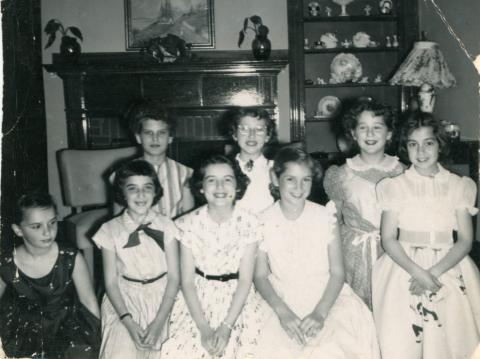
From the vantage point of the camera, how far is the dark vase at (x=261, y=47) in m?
4.53

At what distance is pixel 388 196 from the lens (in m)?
1.92

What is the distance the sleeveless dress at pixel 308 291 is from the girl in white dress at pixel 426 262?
15 cm

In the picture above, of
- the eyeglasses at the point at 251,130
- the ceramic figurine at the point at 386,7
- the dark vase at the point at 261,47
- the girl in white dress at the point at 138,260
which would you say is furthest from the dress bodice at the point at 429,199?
the ceramic figurine at the point at 386,7

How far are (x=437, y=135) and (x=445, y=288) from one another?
0.63 metres

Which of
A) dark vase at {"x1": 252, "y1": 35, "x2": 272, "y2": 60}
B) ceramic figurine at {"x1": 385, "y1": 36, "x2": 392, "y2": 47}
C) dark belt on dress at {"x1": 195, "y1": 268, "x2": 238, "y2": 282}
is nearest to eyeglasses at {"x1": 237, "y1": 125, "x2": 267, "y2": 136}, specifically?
dark belt on dress at {"x1": 195, "y1": 268, "x2": 238, "y2": 282}

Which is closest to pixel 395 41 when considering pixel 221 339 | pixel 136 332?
pixel 221 339

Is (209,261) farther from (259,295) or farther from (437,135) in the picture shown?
(437,135)

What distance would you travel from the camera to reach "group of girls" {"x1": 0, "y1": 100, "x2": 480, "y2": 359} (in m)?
1.72

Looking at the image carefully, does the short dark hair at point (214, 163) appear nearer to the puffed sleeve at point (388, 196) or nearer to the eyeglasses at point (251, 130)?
the eyeglasses at point (251, 130)

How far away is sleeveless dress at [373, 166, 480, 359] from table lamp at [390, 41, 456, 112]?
1641 millimetres

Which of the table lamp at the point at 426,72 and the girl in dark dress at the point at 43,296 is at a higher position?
the table lamp at the point at 426,72

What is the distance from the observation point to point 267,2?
15.8 ft

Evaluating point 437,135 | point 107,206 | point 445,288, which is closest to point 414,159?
point 437,135

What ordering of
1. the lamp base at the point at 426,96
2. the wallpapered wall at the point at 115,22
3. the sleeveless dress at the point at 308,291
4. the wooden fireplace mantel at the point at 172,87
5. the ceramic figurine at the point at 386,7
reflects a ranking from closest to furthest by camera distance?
1. the sleeveless dress at the point at 308,291
2. the lamp base at the point at 426,96
3. the wooden fireplace mantel at the point at 172,87
4. the ceramic figurine at the point at 386,7
5. the wallpapered wall at the point at 115,22
